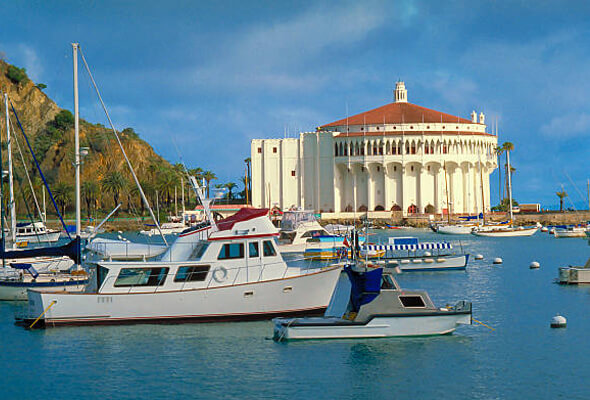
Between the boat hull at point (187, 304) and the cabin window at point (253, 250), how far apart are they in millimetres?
1201

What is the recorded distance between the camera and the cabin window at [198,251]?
28.7 meters

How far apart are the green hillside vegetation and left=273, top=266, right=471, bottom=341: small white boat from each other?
109763 millimetres

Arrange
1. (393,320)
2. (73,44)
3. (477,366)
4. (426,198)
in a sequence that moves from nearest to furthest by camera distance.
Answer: (477,366) < (393,320) < (73,44) < (426,198)

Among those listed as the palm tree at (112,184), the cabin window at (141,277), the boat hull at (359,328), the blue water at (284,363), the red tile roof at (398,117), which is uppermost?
the red tile roof at (398,117)

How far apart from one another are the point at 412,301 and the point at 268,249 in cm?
611

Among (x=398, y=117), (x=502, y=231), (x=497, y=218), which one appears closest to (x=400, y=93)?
(x=398, y=117)

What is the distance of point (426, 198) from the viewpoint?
130750 mm

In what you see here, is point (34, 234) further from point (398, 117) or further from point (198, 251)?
point (398, 117)

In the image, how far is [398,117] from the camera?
13312 centimetres

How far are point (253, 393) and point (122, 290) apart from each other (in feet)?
30.2

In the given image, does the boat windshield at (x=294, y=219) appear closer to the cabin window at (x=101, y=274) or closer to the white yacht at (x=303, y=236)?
the white yacht at (x=303, y=236)

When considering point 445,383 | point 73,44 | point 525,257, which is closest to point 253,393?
point 445,383

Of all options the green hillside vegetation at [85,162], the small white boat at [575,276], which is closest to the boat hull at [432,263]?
the small white boat at [575,276]

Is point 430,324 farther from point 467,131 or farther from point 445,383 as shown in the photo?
point 467,131
